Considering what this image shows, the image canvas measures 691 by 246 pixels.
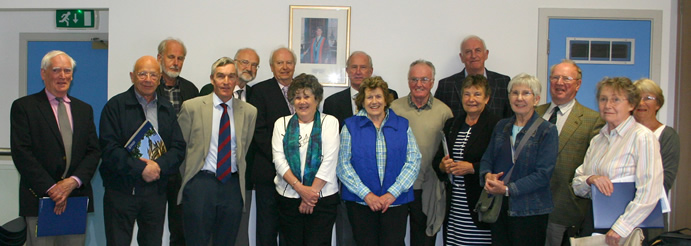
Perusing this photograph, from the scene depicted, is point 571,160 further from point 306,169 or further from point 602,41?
point 602,41

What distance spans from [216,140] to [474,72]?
219cm

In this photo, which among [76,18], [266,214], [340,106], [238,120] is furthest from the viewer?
[76,18]

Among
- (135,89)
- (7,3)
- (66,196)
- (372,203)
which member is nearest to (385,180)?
(372,203)

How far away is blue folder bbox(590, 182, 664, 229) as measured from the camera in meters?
2.39

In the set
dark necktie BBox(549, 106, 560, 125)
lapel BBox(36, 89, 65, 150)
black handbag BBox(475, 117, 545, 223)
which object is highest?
dark necktie BBox(549, 106, 560, 125)

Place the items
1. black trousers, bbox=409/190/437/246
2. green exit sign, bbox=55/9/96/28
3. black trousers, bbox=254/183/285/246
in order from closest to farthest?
black trousers, bbox=409/190/437/246 < black trousers, bbox=254/183/285/246 < green exit sign, bbox=55/9/96/28

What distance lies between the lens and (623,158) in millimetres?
2432

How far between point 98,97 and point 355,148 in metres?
3.41

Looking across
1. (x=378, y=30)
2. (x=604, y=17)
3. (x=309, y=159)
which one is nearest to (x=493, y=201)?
(x=309, y=159)

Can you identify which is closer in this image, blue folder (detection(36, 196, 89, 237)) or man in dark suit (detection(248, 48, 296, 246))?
blue folder (detection(36, 196, 89, 237))

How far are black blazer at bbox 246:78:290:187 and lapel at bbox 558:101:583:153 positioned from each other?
1844mm

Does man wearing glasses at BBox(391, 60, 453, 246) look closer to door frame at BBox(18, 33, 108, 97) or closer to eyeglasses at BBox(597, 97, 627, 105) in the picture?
eyeglasses at BBox(597, 97, 627, 105)

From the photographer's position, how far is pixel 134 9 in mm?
4426

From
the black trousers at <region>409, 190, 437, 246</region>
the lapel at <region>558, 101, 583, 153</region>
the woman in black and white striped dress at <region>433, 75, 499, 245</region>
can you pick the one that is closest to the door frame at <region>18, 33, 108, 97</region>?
the black trousers at <region>409, 190, 437, 246</region>
